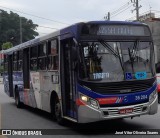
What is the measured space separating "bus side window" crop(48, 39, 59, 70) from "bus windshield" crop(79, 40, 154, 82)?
1.86 m

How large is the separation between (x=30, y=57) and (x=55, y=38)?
339cm

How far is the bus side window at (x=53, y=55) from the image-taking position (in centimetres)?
1134

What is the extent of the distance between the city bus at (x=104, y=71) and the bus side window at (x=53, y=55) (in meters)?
0.03

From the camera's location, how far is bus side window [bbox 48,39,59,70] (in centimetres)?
1134

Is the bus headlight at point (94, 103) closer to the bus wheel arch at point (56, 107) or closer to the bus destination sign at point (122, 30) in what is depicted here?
the bus destination sign at point (122, 30)

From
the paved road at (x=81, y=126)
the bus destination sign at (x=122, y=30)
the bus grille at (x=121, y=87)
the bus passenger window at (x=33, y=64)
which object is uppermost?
the bus destination sign at (x=122, y=30)

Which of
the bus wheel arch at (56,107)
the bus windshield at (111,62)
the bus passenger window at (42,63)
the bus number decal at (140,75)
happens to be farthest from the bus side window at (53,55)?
the bus number decal at (140,75)

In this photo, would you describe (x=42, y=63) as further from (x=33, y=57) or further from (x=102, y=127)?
(x=102, y=127)

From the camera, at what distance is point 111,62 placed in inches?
381

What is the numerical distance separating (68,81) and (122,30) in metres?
2.02

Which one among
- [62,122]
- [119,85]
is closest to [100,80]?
[119,85]

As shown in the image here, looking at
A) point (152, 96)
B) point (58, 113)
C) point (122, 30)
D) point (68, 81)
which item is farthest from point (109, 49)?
point (58, 113)

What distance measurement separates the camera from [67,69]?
418 inches

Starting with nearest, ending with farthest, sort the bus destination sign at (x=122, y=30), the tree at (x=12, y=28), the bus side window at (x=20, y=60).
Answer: the bus destination sign at (x=122, y=30), the bus side window at (x=20, y=60), the tree at (x=12, y=28)
